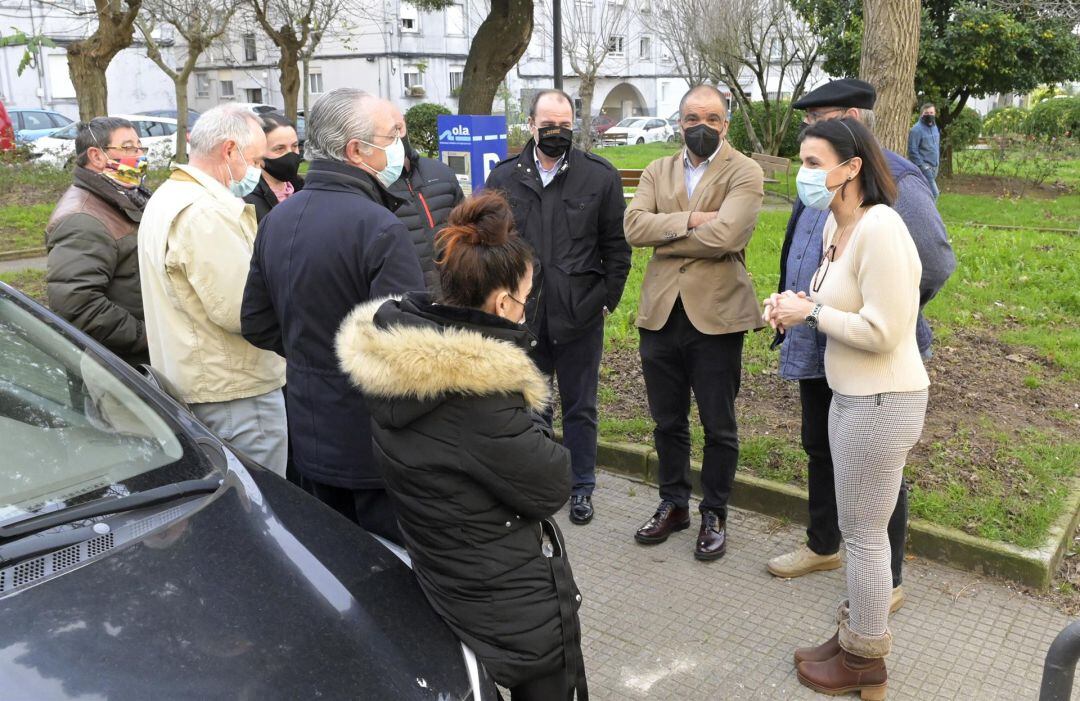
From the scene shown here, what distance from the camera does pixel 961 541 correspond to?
4062 mm

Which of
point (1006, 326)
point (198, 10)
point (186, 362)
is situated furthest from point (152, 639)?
point (198, 10)

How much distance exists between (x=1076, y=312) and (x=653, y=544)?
5025mm

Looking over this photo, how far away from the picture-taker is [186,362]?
3.55 metres

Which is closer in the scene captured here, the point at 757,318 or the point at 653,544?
the point at 757,318

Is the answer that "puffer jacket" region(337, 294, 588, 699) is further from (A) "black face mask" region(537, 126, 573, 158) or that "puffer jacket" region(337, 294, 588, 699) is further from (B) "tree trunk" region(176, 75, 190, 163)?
(B) "tree trunk" region(176, 75, 190, 163)

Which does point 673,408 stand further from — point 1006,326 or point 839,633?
point 1006,326

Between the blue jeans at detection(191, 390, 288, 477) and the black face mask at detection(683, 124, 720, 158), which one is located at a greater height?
the black face mask at detection(683, 124, 720, 158)

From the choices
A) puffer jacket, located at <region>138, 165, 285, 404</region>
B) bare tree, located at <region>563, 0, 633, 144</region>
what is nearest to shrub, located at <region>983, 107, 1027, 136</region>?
bare tree, located at <region>563, 0, 633, 144</region>

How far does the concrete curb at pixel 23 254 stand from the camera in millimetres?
11594

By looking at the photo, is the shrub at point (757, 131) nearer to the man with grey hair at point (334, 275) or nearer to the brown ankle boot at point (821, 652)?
the brown ankle boot at point (821, 652)

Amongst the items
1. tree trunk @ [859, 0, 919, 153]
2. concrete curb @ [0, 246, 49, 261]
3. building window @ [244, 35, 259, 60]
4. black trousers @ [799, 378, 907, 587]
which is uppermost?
building window @ [244, 35, 259, 60]

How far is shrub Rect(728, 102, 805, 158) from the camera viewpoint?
77.7 feet

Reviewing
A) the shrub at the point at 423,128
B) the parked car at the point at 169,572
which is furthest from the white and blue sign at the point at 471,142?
the shrub at the point at 423,128

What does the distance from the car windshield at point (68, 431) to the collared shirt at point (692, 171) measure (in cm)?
255
